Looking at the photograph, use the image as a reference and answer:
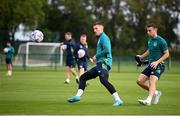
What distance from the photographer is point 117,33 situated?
295 feet

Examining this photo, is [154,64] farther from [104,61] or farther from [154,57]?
[104,61]

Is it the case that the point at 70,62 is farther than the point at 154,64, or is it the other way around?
the point at 70,62

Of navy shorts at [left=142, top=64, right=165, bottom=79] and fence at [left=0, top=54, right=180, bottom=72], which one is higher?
navy shorts at [left=142, top=64, right=165, bottom=79]

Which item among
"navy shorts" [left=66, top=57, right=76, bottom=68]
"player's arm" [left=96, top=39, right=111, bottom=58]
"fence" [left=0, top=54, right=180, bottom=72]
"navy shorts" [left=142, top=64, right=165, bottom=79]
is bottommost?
"fence" [left=0, top=54, right=180, bottom=72]

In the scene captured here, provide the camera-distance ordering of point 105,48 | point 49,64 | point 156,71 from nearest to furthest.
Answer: point 105,48
point 156,71
point 49,64

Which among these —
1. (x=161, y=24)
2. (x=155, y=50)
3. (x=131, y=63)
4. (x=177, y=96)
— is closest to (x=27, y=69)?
(x=131, y=63)

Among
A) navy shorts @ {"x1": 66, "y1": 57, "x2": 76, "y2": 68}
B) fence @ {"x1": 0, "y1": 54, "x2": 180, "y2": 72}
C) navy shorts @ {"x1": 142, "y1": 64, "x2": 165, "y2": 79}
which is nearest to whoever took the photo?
navy shorts @ {"x1": 142, "y1": 64, "x2": 165, "y2": 79}

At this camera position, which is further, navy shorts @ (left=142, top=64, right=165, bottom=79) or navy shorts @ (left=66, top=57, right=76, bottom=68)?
navy shorts @ (left=66, top=57, right=76, bottom=68)

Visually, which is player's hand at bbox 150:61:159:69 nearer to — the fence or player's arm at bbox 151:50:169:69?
player's arm at bbox 151:50:169:69

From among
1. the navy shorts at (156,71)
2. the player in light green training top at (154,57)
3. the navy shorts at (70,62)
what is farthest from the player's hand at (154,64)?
the navy shorts at (70,62)

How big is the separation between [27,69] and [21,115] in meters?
33.9

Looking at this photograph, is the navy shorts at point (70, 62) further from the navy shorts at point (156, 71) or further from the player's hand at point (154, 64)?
the player's hand at point (154, 64)

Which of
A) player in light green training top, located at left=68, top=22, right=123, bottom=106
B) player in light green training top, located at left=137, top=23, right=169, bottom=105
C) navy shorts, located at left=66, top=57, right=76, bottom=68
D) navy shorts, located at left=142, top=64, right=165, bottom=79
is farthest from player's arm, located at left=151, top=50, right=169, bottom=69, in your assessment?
navy shorts, located at left=66, top=57, right=76, bottom=68

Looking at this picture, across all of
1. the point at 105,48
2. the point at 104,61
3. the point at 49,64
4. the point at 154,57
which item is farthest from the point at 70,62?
the point at 49,64
